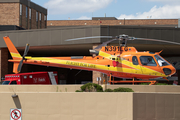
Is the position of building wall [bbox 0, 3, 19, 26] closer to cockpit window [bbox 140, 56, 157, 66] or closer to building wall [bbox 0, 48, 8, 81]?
building wall [bbox 0, 48, 8, 81]

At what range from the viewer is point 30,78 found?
90.2 ft

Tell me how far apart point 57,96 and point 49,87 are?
5.36 metres

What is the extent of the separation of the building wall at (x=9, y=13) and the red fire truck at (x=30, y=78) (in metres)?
22.5

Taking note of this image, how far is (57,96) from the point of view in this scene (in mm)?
13852

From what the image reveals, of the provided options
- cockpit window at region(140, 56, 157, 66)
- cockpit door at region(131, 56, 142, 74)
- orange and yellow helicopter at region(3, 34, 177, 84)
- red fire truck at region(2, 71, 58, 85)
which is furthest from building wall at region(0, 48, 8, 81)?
cockpit window at region(140, 56, 157, 66)

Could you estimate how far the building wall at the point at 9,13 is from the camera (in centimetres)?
4806

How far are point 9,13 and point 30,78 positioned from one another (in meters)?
25.1

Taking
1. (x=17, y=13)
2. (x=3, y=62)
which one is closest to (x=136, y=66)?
(x=3, y=62)

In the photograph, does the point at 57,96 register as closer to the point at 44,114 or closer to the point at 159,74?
the point at 44,114

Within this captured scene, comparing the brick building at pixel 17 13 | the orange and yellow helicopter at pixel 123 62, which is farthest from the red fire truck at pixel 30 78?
the brick building at pixel 17 13

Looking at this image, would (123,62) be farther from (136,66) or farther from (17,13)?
(17,13)

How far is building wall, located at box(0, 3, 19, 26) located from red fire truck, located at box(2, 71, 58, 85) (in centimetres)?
2248

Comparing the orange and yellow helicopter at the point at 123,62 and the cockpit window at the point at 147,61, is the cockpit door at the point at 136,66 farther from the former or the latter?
the cockpit window at the point at 147,61

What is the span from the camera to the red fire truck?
2611cm
